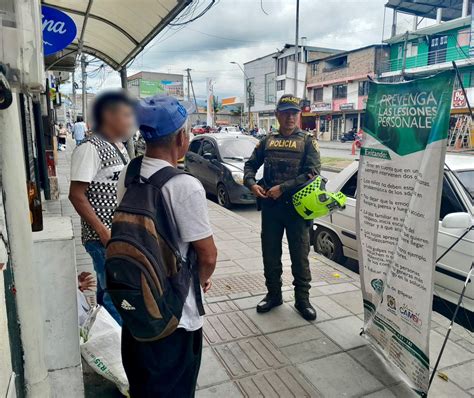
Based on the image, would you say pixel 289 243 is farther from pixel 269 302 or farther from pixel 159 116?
pixel 159 116

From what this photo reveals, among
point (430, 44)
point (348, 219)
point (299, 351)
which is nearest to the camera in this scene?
point (299, 351)

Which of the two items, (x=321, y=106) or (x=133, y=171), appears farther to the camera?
(x=321, y=106)

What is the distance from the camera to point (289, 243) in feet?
12.2

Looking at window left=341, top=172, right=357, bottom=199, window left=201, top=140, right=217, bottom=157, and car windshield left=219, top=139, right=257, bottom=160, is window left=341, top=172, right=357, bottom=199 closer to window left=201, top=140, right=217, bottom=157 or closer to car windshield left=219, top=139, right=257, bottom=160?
car windshield left=219, top=139, right=257, bottom=160

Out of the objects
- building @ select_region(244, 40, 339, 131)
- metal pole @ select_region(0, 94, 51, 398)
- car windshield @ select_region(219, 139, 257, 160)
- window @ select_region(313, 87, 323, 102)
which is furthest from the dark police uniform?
building @ select_region(244, 40, 339, 131)

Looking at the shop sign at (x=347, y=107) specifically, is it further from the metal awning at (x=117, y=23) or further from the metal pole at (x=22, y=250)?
the metal pole at (x=22, y=250)

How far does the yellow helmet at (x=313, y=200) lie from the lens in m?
3.43

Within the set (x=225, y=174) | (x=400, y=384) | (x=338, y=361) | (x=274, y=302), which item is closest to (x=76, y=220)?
(x=225, y=174)

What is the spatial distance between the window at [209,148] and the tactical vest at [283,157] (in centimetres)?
618

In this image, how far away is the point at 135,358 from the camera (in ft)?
6.15

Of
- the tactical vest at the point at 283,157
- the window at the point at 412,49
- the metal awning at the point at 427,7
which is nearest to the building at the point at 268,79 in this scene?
the metal awning at the point at 427,7

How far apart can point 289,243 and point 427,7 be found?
1590 inches

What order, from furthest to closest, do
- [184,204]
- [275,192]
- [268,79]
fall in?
[268,79] < [275,192] < [184,204]

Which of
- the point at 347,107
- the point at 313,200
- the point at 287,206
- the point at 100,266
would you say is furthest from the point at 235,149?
the point at 347,107
